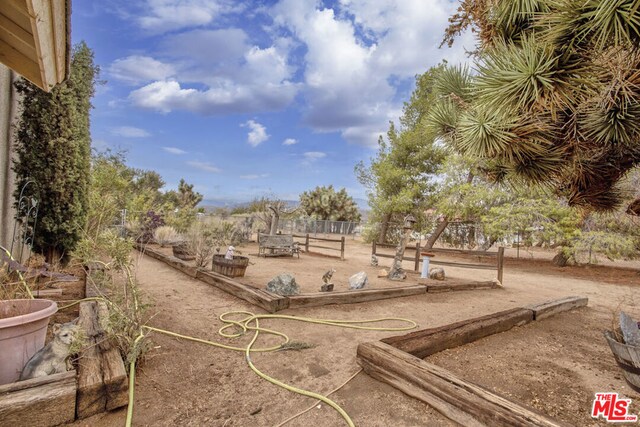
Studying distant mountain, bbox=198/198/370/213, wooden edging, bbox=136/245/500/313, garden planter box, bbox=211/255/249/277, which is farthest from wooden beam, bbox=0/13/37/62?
distant mountain, bbox=198/198/370/213

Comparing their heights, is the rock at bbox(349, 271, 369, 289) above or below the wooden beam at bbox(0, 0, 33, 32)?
below

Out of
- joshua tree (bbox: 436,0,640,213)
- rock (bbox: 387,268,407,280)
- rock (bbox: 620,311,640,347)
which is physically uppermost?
joshua tree (bbox: 436,0,640,213)

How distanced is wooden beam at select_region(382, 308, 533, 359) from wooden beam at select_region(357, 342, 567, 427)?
11.1 inches

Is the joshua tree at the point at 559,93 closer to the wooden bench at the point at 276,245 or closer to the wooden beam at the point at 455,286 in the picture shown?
the wooden beam at the point at 455,286

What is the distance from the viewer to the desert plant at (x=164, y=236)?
1107 cm

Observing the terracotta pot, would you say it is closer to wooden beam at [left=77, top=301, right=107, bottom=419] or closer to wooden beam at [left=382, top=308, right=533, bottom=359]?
wooden beam at [left=77, top=301, right=107, bottom=419]

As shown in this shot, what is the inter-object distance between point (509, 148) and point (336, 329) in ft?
13.9

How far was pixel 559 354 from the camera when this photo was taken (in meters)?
3.31

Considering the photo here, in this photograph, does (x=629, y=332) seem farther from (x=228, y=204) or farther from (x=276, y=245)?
(x=228, y=204)

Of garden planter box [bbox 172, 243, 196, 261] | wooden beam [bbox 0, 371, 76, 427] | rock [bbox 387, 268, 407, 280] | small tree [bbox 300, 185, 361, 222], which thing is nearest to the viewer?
wooden beam [bbox 0, 371, 76, 427]

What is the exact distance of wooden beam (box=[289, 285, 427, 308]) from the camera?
4.38 meters

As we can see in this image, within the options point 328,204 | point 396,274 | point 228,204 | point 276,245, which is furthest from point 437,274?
point 328,204

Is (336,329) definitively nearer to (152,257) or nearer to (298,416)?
(298,416)

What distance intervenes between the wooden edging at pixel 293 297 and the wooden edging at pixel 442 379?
1.79 metres
